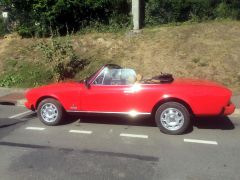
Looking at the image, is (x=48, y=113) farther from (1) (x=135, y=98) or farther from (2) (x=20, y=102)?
(2) (x=20, y=102)

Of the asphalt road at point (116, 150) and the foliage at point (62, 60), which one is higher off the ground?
the foliage at point (62, 60)

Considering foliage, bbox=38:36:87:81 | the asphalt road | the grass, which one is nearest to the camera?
the asphalt road

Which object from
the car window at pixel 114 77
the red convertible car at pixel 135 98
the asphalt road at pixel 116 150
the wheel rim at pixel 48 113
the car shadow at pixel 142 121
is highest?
the car window at pixel 114 77

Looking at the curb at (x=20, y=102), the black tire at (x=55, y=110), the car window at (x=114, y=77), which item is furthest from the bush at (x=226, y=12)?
the black tire at (x=55, y=110)

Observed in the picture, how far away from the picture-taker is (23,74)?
13.8m

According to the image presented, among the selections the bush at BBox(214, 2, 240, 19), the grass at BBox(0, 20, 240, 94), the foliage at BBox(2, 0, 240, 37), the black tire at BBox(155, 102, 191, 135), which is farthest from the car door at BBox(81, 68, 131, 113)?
the bush at BBox(214, 2, 240, 19)

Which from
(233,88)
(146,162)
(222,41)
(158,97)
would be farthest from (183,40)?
(146,162)

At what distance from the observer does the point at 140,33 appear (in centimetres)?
1485

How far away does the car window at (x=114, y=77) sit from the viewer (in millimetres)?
7789

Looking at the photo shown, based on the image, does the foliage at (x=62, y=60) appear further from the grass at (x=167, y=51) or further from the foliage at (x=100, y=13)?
the foliage at (x=100, y=13)

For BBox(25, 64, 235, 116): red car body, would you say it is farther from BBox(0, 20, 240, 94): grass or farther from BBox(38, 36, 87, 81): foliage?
BBox(38, 36, 87, 81): foliage

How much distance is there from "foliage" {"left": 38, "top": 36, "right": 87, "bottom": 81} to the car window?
5284 mm

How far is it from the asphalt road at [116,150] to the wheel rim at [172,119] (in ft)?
0.71

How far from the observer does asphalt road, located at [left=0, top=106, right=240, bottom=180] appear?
5562 mm
